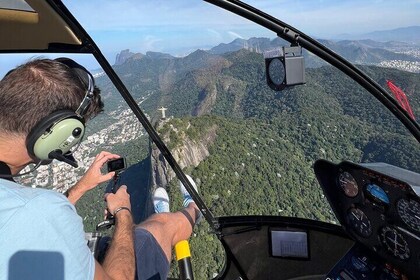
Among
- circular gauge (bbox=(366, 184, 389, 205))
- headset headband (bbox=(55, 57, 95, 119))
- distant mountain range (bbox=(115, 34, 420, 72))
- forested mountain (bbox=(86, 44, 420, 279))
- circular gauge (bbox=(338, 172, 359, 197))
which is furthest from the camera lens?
forested mountain (bbox=(86, 44, 420, 279))

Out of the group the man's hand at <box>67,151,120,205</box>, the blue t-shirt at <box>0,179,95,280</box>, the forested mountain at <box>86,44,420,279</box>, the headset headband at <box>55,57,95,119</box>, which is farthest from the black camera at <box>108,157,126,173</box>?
the forested mountain at <box>86,44,420,279</box>

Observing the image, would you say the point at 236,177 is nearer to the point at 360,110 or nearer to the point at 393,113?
the point at 360,110

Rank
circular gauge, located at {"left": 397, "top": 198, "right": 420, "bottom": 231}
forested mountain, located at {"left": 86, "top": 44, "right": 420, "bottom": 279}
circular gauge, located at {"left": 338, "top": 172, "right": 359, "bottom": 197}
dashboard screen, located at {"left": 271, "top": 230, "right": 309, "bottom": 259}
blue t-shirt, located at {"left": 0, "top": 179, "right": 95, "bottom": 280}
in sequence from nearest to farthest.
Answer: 1. blue t-shirt, located at {"left": 0, "top": 179, "right": 95, "bottom": 280}
2. circular gauge, located at {"left": 397, "top": 198, "right": 420, "bottom": 231}
3. circular gauge, located at {"left": 338, "top": 172, "right": 359, "bottom": 197}
4. dashboard screen, located at {"left": 271, "top": 230, "right": 309, "bottom": 259}
5. forested mountain, located at {"left": 86, "top": 44, "right": 420, "bottom": 279}

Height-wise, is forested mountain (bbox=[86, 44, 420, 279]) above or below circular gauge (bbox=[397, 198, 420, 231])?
below

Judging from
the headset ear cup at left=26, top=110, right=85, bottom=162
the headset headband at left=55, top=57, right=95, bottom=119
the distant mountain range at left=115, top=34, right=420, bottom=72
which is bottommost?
the distant mountain range at left=115, top=34, right=420, bottom=72

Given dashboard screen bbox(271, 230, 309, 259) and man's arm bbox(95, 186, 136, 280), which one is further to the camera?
dashboard screen bbox(271, 230, 309, 259)

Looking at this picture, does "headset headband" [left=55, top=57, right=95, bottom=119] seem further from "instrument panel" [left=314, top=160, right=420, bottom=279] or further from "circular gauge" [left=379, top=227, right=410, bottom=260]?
"circular gauge" [left=379, top=227, right=410, bottom=260]
